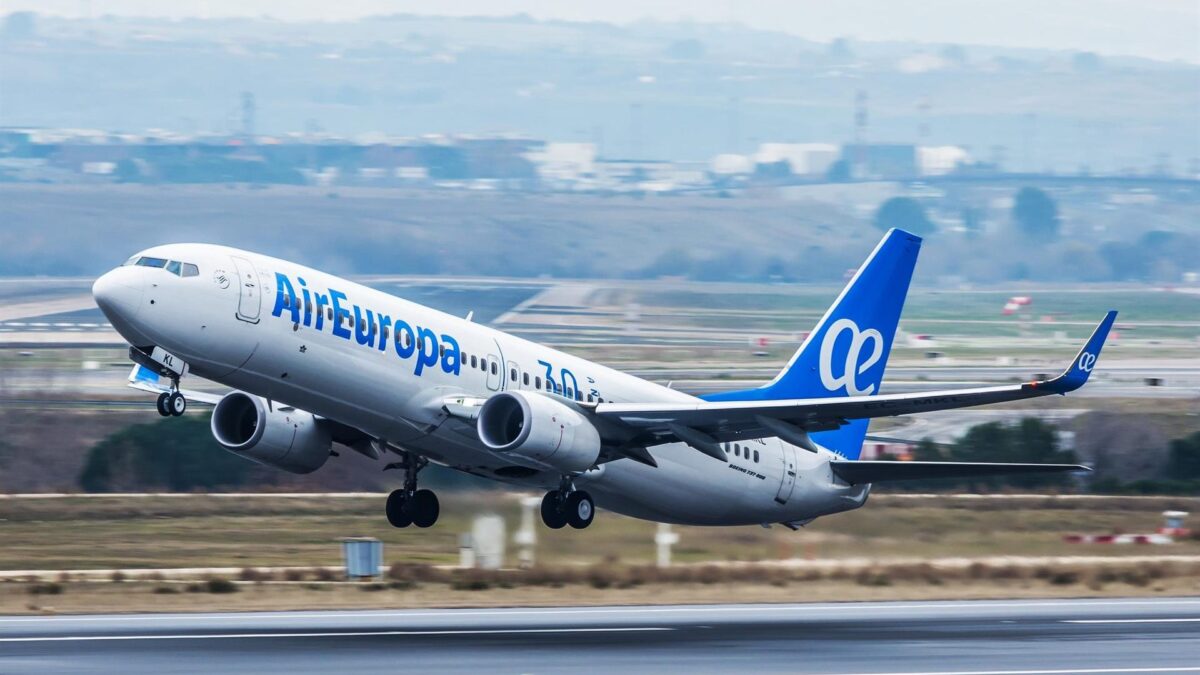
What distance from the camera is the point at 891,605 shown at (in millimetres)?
33531

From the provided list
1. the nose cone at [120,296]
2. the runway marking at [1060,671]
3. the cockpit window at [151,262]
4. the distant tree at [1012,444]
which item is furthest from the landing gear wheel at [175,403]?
the distant tree at [1012,444]

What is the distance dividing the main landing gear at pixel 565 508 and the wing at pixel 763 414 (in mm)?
1494

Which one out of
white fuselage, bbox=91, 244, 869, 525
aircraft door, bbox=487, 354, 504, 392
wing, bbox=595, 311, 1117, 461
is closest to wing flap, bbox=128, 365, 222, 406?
white fuselage, bbox=91, 244, 869, 525

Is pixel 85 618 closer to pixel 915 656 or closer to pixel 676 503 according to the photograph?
pixel 676 503

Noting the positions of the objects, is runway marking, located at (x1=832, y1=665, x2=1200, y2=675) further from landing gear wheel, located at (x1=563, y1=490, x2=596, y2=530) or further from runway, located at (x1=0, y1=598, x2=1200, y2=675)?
landing gear wheel, located at (x1=563, y1=490, x2=596, y2=530)

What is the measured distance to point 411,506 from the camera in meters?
33.9

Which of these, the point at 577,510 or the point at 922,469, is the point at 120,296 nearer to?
the point at 577,510

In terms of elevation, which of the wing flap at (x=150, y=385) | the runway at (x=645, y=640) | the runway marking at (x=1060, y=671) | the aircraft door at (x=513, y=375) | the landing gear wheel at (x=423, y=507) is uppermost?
the wing flap at (x=150, y=385)

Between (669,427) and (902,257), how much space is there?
9203mm

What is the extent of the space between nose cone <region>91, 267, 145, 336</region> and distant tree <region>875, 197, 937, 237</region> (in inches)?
6291

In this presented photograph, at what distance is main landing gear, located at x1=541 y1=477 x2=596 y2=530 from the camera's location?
31609 mm

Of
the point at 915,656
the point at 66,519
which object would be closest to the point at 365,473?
the point at 66,519

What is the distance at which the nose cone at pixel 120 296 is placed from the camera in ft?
87.6

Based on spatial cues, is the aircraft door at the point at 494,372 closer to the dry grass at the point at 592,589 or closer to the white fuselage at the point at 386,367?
the white fuselage at the point at 386,367
